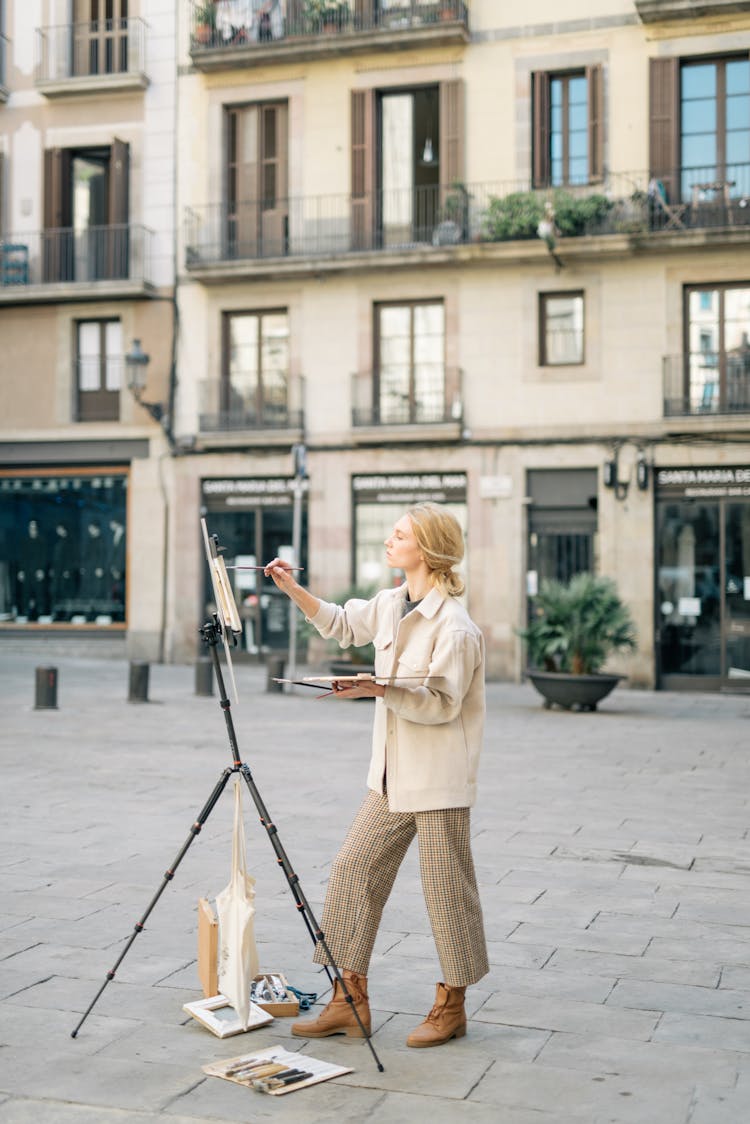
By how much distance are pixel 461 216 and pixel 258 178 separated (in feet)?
13.9

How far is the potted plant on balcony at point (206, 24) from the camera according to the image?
2481 centimetres

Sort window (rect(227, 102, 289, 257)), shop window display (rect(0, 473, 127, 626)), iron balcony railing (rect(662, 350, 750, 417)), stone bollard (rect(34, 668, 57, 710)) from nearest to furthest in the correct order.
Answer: stone bollard (rect(34, 668, 57, 710)) < iron balcony railing (rect(662, 350, 750, 417)) < window (rect(227, 102, 289, 257)) < shop window display (rect(0, 473, 127, 626))

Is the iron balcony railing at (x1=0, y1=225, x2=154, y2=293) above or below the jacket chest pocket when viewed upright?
above

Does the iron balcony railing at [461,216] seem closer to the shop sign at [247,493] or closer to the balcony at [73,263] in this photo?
the balcony at [73,263]

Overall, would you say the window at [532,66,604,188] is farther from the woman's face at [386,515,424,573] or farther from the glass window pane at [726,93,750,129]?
the woman's face at [386,515,424,573]

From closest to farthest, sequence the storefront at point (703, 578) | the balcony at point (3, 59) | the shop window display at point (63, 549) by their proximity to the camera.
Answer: the storefront at point (703, 578)
the shop window display at point (63, 549)
the balcony at point (3, 59)

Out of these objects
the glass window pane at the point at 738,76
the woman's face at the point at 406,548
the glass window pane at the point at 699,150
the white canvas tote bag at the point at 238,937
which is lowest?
the white canvas tote bag at the point at 238,937

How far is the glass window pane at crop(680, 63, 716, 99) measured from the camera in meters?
22.3

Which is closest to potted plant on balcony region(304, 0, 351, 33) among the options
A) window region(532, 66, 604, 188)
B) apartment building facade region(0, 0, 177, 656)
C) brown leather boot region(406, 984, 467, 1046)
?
apartment building facade region(0, 0, 177, 656)

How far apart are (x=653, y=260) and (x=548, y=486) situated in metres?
4.06

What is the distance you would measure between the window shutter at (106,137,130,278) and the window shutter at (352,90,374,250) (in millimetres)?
4575

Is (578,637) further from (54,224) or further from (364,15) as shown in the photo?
(54,224)

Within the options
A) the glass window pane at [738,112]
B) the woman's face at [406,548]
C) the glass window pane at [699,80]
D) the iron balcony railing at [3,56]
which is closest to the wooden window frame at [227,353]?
the iron balcony railing at [3,56]

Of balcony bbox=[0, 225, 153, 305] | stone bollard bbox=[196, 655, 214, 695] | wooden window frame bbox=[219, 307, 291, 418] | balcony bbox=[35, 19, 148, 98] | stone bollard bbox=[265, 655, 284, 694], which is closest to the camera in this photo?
stone bollard bbox=[196, 655, 214, 695]
